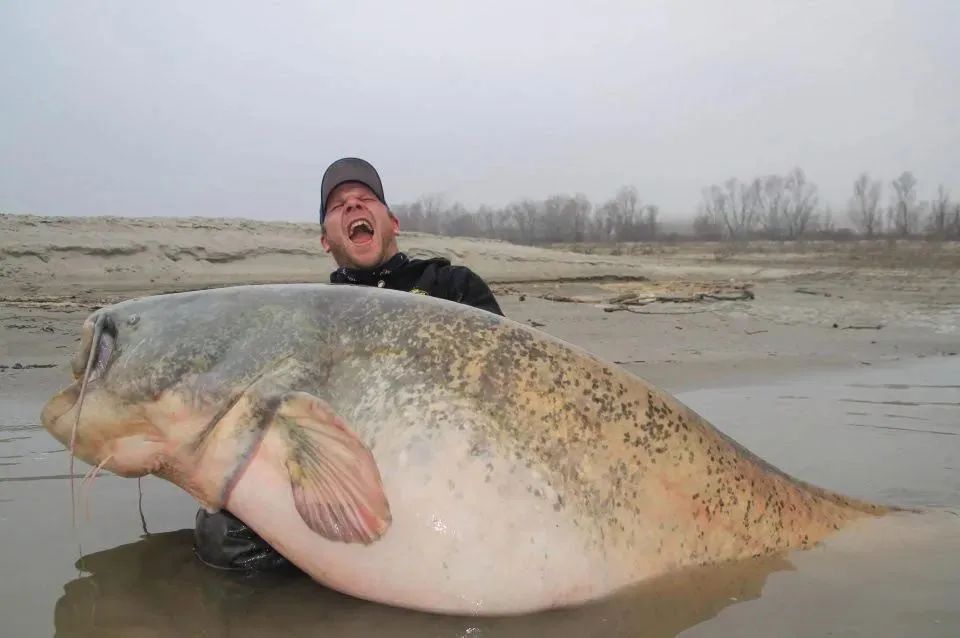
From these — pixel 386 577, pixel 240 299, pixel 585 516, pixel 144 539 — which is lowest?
pixel 144 539

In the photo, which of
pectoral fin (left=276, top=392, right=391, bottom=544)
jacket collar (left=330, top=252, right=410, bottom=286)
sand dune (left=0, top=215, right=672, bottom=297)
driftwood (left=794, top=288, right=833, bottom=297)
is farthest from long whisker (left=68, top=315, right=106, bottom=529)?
driftwood (left=794, top=288, right=833, bottom=297)

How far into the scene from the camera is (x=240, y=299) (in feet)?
7.32

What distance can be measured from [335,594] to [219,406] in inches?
28.7

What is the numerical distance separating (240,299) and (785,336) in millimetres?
7686

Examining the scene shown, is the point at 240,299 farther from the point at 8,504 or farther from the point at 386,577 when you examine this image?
the point at 8,504

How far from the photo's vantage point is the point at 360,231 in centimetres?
358

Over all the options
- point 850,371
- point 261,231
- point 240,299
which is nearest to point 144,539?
Answer: point 240,299

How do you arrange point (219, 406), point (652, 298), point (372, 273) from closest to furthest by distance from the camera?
point (219, 406)
point (372, 273)
point (652, 298)

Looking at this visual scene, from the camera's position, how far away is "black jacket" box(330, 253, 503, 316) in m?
3.43

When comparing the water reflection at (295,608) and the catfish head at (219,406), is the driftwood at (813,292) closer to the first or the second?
the water reflection at (295,608)

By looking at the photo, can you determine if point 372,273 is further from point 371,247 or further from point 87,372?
point 87,372

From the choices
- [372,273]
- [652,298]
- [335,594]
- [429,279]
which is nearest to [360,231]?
[372,273]

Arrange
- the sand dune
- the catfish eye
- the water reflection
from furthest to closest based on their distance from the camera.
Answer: the sand dune < the catfish eye < the water reflection

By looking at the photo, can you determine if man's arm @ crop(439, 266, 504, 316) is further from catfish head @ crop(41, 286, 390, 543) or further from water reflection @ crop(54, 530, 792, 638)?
water reflection @ crop(54, 530, 792, 638)
